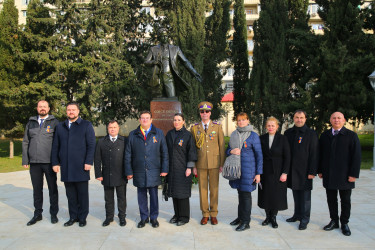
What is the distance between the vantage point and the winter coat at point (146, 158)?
4035mm

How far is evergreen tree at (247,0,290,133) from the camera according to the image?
13.3 m

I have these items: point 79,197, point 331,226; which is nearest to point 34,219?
point 79,197

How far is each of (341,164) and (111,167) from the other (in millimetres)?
3082

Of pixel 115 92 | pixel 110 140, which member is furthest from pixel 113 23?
pixel 110 140

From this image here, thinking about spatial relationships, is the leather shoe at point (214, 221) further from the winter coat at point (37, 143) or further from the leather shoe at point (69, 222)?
the winter coat at point (37, 143)

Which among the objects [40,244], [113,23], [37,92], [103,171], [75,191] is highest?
[113,23]

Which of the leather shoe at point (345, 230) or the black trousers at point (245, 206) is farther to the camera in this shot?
the black trousers at point (245, 206)

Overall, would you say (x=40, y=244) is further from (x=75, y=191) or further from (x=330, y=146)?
(x=330, y=146)

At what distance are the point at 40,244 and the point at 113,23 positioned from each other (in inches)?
582

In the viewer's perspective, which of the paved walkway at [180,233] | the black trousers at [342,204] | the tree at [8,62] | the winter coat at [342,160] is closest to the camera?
the paved walkway at [180,233]

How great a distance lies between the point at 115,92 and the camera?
1483 centimetres

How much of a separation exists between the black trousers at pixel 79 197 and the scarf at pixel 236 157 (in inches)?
79.8

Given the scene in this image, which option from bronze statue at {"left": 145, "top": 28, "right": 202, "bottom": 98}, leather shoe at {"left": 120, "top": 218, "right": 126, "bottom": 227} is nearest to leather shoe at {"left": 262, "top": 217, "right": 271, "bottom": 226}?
leather shoe at {"left": 120, "top": 218, "right": 126, "bottom": 227}

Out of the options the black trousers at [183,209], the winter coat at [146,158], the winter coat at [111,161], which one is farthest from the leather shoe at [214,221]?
the winter coat at [111,161]
